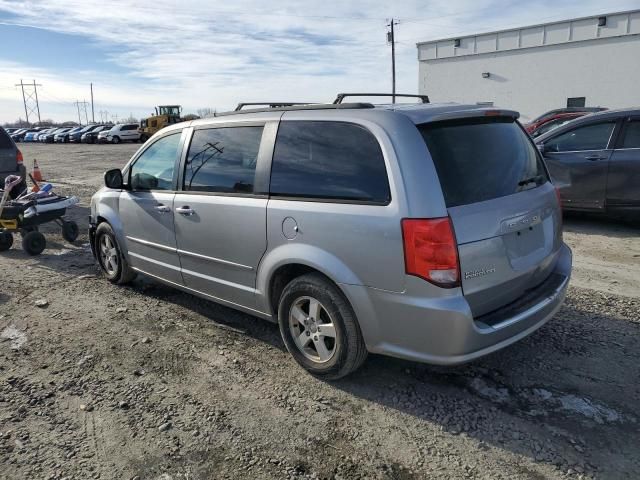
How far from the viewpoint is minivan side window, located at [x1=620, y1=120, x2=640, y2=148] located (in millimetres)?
7086

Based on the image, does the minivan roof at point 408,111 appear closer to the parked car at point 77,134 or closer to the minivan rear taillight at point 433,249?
the minivan rear taillight at point 433,249

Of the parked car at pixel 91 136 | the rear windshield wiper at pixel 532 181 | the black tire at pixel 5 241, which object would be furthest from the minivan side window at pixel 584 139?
the parked car at pixel 91 136

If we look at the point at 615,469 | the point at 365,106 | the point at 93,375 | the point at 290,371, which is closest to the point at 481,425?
the point at 615,469

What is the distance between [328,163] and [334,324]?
103 cm

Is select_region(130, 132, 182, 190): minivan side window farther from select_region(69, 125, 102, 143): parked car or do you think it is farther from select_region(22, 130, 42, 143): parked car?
select_region(22, 130, 42, 143): parked car

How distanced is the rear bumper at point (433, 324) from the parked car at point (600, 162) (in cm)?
457

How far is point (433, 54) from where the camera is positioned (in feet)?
110

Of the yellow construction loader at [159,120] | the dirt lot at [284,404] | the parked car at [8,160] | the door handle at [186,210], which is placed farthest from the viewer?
the yellow construction loader at [159,120]

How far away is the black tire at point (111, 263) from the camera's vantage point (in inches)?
213

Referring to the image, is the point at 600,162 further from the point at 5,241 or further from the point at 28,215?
the point at 5,241

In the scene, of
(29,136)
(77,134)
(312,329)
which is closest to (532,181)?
(312,329)

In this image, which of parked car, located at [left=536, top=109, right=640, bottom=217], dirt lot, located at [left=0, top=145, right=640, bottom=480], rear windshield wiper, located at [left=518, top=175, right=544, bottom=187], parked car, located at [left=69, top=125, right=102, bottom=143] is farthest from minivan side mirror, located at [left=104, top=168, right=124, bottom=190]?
parked car, located at [left=69, top=125, right=102, bottom=143]

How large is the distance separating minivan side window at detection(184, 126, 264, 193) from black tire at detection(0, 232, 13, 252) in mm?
4416

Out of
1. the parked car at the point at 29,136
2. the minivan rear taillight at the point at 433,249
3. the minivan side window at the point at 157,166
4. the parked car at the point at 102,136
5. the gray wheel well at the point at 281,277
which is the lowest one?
the gray wheel well at the point at 281,277
